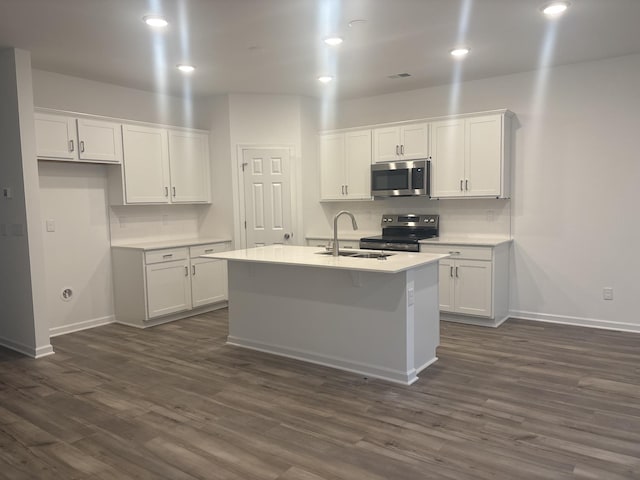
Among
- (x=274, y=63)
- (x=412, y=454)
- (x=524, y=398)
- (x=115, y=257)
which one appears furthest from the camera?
(x=115, y=257)

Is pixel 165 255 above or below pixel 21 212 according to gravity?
below

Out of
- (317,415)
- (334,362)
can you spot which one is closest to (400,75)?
(334,362)

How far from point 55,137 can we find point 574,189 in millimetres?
5218

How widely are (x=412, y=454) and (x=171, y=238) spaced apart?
443cm

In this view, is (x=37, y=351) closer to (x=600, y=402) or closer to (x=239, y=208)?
(x=239, y=208)

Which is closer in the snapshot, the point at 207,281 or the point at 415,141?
the point at 415,141

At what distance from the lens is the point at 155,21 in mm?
3514

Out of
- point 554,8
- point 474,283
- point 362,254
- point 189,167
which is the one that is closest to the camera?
point 554,8

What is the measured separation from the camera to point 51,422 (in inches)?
119

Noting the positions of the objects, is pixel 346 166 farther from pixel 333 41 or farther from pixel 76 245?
pixel 76 245

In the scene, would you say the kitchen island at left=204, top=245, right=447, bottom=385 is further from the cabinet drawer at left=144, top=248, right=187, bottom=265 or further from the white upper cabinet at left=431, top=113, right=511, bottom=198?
the white upper cabinet at left=431, top=113, right=511, bottom=198

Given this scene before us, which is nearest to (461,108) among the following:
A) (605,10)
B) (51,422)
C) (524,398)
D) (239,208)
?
(605,10)

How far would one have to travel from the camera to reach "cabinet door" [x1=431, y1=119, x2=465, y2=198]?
208 inches

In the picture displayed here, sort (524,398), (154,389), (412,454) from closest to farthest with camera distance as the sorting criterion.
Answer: (412,454), (524,398), (154,389)
